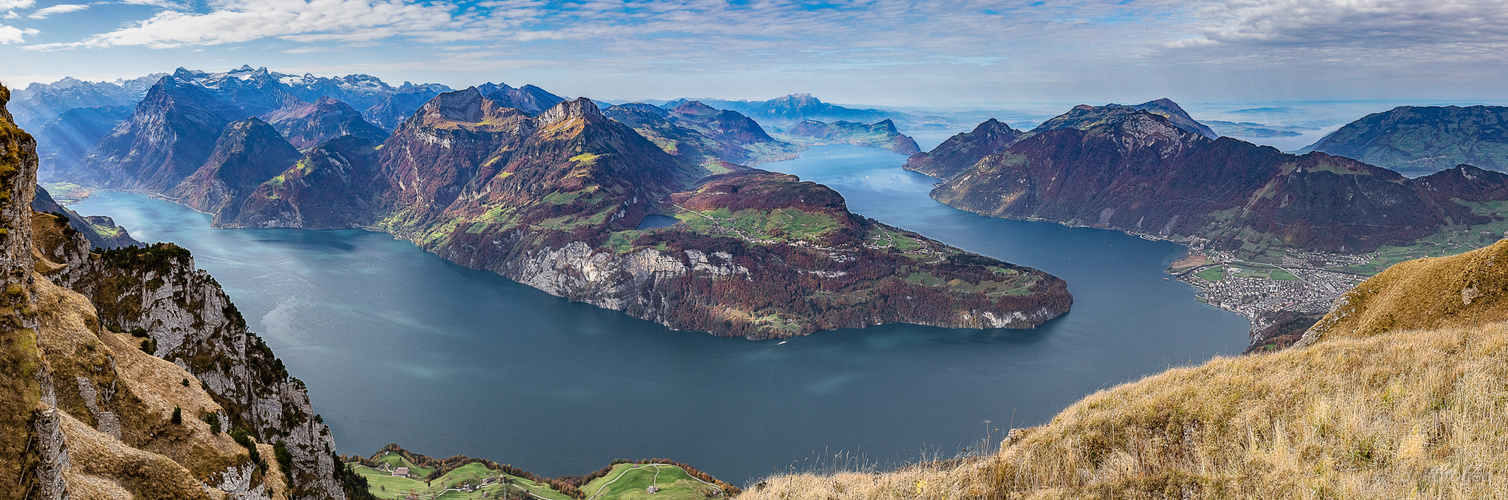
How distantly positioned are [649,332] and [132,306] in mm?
97744

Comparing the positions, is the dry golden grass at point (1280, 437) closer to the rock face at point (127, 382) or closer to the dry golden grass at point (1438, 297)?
the dry golden grass at point (1438, 297)

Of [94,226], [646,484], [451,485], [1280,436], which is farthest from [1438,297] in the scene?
[94,226]

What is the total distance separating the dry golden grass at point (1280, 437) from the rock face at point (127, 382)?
17178 mm

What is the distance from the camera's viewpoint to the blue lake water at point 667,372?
82.6 m

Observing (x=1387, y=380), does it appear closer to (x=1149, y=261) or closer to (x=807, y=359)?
(x=807, y=359)

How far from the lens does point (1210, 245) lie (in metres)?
198

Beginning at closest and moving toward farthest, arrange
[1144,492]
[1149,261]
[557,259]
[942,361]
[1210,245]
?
[1144,492]
[942,361]
[557,259]
[1149,261]
[1210,245]

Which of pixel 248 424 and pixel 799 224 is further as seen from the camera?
pixel 799 224

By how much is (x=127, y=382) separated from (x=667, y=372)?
84868 mm

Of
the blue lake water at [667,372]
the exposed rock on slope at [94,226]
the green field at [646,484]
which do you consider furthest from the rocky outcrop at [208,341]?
the exposed rock on slope at [94,226]

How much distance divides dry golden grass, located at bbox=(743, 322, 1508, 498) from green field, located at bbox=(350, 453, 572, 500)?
52353mm

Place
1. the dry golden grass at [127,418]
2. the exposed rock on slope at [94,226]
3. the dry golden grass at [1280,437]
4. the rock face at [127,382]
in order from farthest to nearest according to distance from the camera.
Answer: the exposed rock on slope at [94,226], the dry golden grass at [127,418], the rock face at [127,382], the dry golden grass at [1280,437]

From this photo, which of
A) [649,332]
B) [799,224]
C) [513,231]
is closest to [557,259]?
[513,231]

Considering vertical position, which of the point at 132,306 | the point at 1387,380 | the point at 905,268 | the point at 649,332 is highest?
the point at 1387,380
